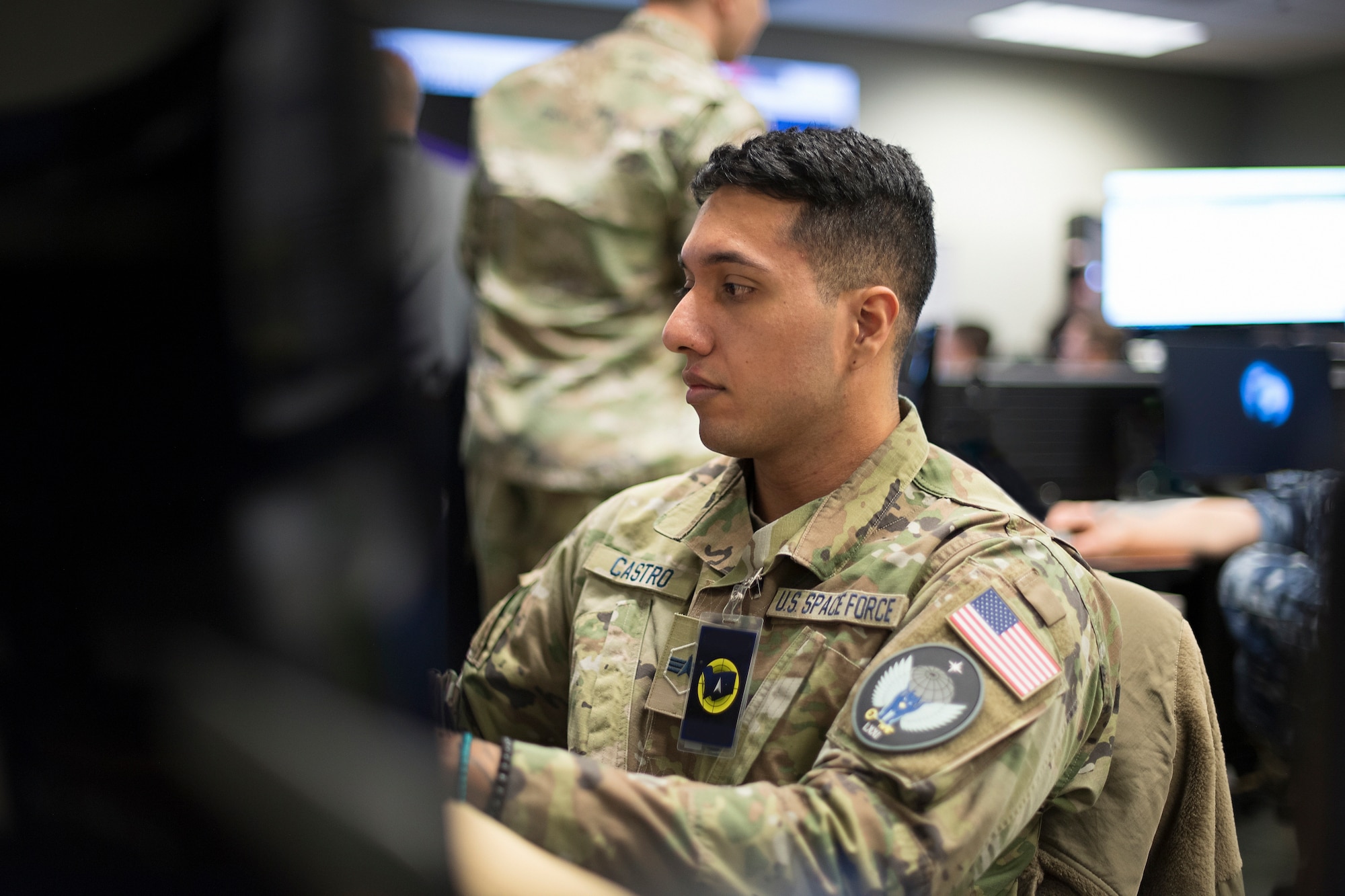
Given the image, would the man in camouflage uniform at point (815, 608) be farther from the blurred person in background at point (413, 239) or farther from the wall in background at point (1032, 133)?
the wall in background at point (1032, 133)

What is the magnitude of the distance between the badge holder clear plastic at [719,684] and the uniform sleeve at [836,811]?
0.12 metres

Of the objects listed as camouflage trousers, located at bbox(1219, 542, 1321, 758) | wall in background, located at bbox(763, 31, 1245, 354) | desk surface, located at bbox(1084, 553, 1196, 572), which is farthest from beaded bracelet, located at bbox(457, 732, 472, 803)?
wall in background, located at bbox(763, 31, 1245, 354)

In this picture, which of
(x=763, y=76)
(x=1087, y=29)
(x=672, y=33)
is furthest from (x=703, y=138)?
(x=1087, y=29)

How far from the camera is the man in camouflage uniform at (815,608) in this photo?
2.43ft

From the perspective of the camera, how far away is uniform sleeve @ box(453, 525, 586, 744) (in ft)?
3.74

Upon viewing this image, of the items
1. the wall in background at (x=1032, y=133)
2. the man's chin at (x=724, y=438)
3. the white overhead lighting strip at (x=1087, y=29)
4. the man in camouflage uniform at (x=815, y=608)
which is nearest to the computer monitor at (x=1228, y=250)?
the man in camouflage uniform at (x=815, y=608)

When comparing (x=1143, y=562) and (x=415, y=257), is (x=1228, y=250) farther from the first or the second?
(x=415, y=257)

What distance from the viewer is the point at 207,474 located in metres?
0.26

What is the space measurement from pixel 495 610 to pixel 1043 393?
1532mm

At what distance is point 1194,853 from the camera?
3.12 feet

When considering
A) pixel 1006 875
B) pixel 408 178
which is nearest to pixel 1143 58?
pixel 1006 875

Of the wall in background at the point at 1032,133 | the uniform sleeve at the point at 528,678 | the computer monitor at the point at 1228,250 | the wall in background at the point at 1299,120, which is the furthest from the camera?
the wall in background at the point at 1299,120

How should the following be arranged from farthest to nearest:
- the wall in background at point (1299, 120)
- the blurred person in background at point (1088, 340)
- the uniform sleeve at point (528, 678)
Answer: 1. the wall in background at point (1299, 120)
2. the blurred person in background at point (1088, 340)
3. the uniform sleeve at point (528, 678)

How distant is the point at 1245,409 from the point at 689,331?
1.65 metres
